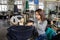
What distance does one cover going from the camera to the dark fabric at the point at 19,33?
151 inches

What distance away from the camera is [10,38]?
3852 mm

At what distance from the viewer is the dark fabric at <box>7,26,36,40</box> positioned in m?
3.84

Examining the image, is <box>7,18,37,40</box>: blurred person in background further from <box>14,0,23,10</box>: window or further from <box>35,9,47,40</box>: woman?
<box>14,0,23,10</box>: window

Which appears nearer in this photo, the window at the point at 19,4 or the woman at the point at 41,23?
the woman at the point at 41,23

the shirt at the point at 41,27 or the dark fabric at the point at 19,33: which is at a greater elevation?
the shirt at the point at 41,27

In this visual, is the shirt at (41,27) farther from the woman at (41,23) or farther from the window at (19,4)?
the window at (19,4)

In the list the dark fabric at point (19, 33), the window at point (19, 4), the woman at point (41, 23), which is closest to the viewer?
the woman at point (41, 23)

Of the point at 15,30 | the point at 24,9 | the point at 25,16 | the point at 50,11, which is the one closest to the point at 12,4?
the point at 24,9

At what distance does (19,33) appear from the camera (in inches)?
151

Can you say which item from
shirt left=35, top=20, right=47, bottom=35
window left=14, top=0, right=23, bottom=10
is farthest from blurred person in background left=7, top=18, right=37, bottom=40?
window left=14, top=0, right=23, bottom=10

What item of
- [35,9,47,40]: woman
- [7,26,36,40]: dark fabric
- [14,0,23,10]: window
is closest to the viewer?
[35,9,47,40]: woman

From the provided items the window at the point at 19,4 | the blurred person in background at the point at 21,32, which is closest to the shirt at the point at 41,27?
the blurred person in background at the point at 21,32

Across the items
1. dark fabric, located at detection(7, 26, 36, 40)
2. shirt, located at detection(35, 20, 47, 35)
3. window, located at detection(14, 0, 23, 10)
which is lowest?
dark fabric, located at detection(7, 26, 36, 40)

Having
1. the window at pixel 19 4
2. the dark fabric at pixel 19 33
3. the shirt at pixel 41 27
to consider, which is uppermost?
the window at pixel 19 4
